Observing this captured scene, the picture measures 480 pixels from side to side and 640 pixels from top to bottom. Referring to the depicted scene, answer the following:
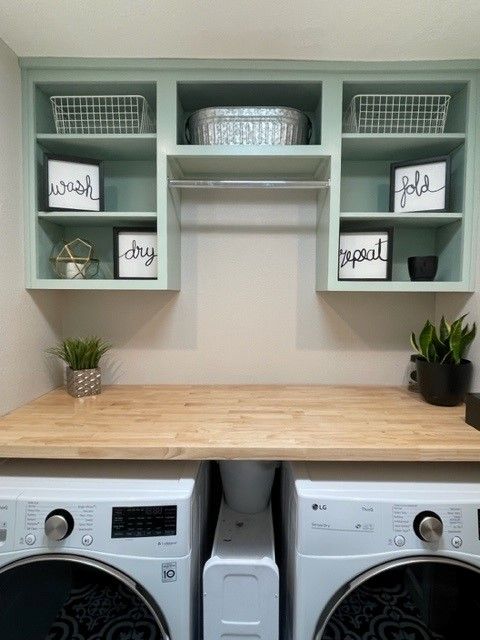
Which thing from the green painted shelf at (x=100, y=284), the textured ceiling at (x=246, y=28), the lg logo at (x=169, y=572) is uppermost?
the textured ceiling at (x=246, y=28)

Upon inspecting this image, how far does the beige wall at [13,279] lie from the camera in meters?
1.23

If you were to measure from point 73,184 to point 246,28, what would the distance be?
84cm

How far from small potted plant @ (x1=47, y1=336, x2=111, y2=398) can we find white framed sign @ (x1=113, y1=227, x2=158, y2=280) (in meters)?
0.33

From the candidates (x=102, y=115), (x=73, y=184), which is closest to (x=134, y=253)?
(x=73, y=184)

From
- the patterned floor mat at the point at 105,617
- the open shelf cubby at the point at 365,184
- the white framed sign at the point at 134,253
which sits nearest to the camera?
the patterned floor mat at the point at 105,617

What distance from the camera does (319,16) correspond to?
1100 millimetres

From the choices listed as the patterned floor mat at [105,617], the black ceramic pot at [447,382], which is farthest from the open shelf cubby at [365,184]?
the patterned floor mat at [105,617]

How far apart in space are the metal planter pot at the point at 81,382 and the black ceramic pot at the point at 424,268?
141 cm

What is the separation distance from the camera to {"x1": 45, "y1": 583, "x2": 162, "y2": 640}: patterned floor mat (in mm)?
989

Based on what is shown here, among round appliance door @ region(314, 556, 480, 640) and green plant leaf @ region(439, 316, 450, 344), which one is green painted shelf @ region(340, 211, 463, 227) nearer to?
green plant leaf @ region(439, 316, 450, 344)

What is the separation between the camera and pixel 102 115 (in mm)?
1442

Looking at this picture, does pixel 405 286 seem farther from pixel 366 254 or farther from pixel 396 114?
pixel 396 114

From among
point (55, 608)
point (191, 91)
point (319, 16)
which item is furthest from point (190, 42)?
point (55, 608)

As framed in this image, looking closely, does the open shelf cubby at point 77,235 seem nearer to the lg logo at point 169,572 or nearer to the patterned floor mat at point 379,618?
the lg logo at point 169,572
